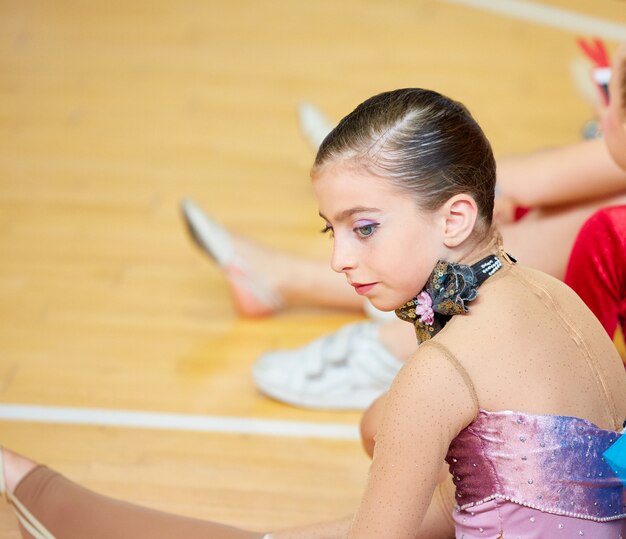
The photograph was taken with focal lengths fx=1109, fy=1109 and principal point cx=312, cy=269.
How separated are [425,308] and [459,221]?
4.5 inches

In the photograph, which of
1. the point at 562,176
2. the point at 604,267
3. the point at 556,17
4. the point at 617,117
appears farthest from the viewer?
the point at 556,17

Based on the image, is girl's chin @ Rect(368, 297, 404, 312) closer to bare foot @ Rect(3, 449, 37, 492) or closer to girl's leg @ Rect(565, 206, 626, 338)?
girl's leg @ Rect(565, 206, 626, 338)

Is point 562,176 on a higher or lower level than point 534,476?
higher

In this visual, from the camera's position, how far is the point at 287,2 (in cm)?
420

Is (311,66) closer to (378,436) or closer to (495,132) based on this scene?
(495,132)

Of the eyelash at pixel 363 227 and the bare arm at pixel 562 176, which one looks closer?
the eyelash at pixel 363 227

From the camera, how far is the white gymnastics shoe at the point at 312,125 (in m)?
3.02

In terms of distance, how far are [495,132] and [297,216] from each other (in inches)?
29.0

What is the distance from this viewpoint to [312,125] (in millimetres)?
3039

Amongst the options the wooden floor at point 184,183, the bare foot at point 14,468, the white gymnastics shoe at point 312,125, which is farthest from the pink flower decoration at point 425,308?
the white gymnastics shoe at point 312,125

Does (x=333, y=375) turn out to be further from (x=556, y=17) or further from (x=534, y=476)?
(x=556, y=17)

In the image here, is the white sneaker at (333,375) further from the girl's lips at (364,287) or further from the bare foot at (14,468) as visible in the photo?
the girl's lips at (364,287)

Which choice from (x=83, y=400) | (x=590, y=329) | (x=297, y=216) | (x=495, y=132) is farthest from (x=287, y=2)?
(x=590, y=329)

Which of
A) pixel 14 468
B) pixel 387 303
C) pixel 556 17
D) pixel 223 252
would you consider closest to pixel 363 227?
pixel 387 303
